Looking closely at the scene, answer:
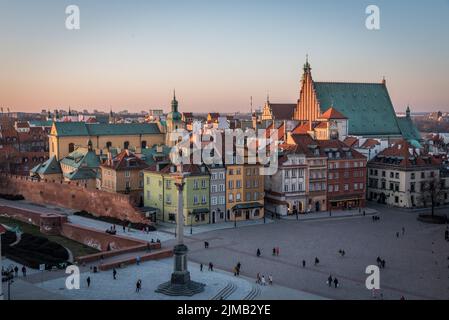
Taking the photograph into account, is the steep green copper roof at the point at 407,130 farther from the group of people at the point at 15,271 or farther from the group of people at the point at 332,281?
the group of people at the point at 15,271

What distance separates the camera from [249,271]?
119ft

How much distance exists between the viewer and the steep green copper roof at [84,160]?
211 feet

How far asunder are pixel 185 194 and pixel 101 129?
113ft

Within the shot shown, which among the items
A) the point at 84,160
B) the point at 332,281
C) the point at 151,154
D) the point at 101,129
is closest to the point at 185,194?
the point at 151,154

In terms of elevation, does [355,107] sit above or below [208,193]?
Answer: above

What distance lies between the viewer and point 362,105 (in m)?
78.2

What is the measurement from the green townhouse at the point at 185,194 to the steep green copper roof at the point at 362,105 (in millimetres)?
29197

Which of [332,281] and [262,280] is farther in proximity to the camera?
[332,281]

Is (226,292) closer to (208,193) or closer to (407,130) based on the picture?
(208,193)

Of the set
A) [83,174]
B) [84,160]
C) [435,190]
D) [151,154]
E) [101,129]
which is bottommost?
[435,190]

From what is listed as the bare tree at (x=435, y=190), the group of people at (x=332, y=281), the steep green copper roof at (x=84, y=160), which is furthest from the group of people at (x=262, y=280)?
the steep green copper roof at (x=84, y=160)

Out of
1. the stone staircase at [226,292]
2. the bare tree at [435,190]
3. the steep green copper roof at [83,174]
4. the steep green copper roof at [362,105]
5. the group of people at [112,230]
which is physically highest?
the steep green copper roof at [362,105]

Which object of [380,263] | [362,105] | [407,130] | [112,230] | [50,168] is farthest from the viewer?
[407,130]
